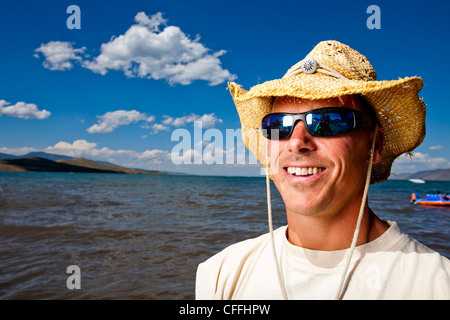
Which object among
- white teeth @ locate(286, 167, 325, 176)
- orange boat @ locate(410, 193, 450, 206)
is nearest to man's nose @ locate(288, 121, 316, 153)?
white teeth @ locate(286, 167, 325, 176)

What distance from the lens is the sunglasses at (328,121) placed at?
165cm

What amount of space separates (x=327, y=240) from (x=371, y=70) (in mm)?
1125

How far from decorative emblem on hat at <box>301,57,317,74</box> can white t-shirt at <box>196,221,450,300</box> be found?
1.04m

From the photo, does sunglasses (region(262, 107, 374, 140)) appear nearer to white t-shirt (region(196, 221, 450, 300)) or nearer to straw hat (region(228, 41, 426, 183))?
straw hat (region(228, 41, 426, 183))

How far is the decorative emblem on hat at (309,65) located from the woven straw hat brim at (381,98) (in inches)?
1.3

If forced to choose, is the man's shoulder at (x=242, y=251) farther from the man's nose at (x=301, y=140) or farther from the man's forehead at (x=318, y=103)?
the man's forehead at (x=318, y=103)

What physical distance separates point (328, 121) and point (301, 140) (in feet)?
0.61

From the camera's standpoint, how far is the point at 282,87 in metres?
1.70

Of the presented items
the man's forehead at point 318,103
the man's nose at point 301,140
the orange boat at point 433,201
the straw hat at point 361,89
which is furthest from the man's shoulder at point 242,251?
the orange boat at point 433,201

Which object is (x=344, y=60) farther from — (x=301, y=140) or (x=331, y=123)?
(x=301, y=140)

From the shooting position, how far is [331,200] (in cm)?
161

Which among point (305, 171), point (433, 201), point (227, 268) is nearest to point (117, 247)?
point (227, 268)

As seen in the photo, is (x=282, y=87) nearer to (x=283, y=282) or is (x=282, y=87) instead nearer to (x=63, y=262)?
(x=283, y=282)
